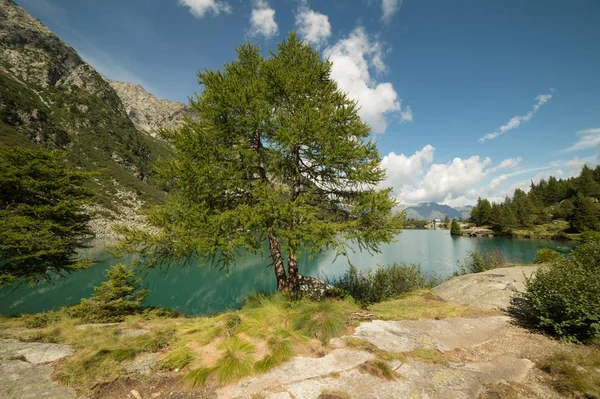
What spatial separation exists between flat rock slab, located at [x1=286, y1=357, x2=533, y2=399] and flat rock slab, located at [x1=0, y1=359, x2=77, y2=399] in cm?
375

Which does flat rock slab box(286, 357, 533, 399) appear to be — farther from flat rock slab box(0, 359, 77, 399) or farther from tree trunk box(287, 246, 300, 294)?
tree trunk box(287, 246, 300, 294)

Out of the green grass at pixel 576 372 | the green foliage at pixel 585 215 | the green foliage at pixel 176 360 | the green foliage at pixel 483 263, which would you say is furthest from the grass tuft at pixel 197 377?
the green foliage at pixel 585 215

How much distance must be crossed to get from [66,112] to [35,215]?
524 feet

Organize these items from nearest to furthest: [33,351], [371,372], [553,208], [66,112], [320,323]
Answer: [371,372] < [33,351] < [320,323] < [553,208] < [66,112]

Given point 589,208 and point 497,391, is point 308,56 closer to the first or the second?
point 497,391

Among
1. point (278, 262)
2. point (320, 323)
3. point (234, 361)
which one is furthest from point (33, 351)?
point (278, 262)

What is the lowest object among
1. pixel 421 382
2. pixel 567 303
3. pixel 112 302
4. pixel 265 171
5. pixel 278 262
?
pixel 112 302

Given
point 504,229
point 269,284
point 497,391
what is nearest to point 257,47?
point 497,391

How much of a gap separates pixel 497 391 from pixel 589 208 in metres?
81.6

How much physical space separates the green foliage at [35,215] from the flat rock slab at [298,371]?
15.4 metres

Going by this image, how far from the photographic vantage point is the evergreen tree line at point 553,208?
193 feet

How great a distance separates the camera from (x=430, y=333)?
23.0 ft

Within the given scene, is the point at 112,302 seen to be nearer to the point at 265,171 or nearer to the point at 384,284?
the point at 265,171

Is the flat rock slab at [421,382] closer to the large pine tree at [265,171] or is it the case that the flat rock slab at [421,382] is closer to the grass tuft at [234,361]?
the grass tuft at [234,361]
